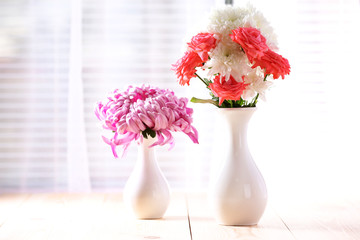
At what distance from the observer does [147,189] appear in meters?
1.22

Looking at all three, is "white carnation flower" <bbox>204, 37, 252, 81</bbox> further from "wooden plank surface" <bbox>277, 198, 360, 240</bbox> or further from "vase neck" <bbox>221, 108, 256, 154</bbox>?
"wooden plank surface" <bbox>277, 198, 360, 240</bbox>

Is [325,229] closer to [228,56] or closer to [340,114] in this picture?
[228,56]

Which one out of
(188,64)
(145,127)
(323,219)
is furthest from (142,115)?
(323,219)

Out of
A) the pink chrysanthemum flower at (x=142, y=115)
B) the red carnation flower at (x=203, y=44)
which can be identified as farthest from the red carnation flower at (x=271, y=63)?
the pink chrysanthemum flower at (x=142, y=115)

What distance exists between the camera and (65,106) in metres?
1.89

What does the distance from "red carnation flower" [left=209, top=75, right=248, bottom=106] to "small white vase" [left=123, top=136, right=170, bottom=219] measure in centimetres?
24

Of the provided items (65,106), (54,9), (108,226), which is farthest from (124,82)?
(108,226)

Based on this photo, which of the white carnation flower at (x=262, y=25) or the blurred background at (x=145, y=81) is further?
the blurred background at (x=145, y=81)

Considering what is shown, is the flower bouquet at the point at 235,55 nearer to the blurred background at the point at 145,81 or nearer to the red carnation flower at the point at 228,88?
the red carnation flower at the point at 228,88

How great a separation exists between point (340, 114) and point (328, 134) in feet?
0.27

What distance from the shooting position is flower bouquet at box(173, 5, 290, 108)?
108 centimetres

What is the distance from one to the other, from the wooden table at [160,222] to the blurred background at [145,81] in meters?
0.36

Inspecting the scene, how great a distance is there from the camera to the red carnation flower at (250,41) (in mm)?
1058

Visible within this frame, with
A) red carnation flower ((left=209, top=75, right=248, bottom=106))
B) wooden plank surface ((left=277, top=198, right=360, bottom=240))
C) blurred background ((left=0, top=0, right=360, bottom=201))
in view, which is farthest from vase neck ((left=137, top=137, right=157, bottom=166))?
blurred background ((left=0, top=0, right=360, bottom=201))
